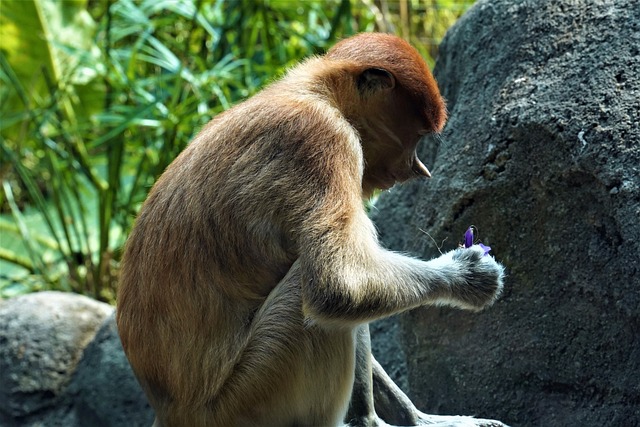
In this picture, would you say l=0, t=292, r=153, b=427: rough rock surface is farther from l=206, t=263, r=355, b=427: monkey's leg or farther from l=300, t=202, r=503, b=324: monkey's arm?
l=300, t=202, r=503, b=324: monkey's arm

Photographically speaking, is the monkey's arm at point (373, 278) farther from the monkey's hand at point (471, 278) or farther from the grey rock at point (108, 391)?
the grey rock at point (108, 391)

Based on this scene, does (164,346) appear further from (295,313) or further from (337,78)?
(337,78)

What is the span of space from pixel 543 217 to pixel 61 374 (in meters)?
3.54

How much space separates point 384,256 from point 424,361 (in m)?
1.40

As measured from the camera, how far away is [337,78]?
398 centimetres

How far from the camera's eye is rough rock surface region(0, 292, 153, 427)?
230 inches

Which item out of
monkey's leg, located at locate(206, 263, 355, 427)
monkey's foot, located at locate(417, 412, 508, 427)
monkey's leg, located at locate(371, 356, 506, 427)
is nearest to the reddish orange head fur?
monkey's leg, located at locate(206, 263, 355, 427)

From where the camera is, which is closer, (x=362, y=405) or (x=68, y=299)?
(x=362, y=405)

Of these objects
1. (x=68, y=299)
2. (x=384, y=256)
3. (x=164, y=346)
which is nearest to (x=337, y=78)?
(x=384, y=256)

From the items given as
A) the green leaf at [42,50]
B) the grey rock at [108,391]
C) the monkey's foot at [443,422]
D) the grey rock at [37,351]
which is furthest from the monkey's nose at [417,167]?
the green leaf at [42,50]

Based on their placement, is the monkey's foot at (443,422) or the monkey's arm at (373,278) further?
the monkey's foot at (443,422)

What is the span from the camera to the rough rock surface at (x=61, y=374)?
19.1ft

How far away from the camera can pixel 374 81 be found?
156 inches

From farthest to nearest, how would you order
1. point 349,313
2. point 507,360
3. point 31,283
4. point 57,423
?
point 31,283, point 57,423, point 507,360, point 349,313
